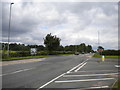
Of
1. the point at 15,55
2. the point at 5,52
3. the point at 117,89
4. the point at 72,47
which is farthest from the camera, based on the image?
the point at 72,47

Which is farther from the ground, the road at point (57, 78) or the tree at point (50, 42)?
the tree at point (50, 42)

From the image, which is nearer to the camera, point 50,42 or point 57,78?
point 57,78

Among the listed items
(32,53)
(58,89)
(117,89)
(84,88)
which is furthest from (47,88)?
(32,53)

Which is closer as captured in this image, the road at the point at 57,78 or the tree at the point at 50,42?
the road at the point at 57,78

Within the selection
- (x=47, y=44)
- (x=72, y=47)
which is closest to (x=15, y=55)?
(x=47, y=44)

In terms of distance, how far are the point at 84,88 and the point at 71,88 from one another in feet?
1.79

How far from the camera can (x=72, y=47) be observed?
422 feet

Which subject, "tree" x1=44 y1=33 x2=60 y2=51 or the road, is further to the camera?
"tree" x1=44 y1=33 x2=60 y2=51

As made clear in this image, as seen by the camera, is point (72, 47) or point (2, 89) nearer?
point (2, 89)

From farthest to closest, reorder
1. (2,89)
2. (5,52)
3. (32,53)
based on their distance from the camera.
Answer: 1. (32,53)
2. (5,52)
3. (2,89)

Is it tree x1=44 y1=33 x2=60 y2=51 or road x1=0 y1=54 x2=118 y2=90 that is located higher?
tree x1=44 y1=33 x2=60 y2=51

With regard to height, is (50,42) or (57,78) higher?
(50,42)

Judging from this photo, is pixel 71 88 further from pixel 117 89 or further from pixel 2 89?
pixel 2 89

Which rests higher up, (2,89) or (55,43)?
(55,43)
